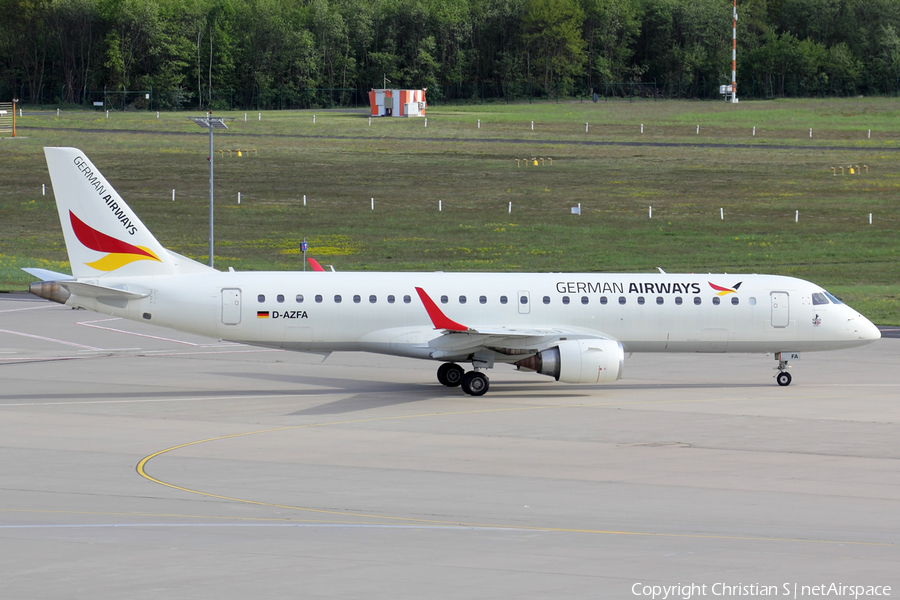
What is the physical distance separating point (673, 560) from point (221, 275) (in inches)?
834

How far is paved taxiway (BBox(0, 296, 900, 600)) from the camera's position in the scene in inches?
591

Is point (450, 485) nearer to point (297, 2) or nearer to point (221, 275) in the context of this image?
point (221, 275)

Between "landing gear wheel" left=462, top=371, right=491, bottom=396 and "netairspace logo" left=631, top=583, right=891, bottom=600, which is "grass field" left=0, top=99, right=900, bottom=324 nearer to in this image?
"landing gear wheel" left=462, top=371, right=491, bottom=396

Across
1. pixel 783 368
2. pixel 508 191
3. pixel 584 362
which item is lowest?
pixel 783 368

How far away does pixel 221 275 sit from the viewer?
111 feet

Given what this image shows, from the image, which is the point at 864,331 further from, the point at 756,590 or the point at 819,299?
the point at 756,590

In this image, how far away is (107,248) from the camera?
33094 mm

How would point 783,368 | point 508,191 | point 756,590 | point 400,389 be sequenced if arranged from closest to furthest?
point 756,590, point 400,389, point 783,368, point 508,191

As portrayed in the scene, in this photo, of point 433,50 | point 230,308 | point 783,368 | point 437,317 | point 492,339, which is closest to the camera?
point 437,317

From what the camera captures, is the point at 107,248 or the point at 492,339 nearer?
the point at 492,339

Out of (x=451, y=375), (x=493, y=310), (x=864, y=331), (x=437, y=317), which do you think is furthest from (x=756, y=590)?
(x=864, y=331)

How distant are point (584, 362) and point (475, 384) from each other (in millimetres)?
3503

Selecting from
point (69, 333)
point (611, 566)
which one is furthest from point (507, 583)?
point (69, 333)

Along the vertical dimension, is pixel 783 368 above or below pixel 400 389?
above
